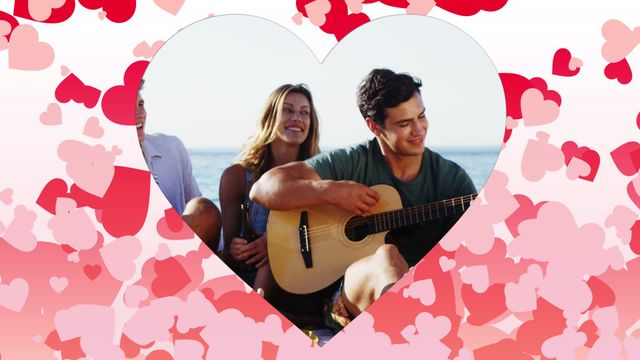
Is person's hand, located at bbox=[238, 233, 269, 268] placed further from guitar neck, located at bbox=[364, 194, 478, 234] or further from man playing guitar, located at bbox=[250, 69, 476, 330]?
guitar neck, located at bbox=[364, 194, 478, 234]

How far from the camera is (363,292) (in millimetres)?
4305

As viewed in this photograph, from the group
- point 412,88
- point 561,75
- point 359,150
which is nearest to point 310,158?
point 359,150

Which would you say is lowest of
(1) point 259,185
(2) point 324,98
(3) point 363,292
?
(3) point 363,292

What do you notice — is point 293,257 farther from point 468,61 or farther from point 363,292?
point 468,61

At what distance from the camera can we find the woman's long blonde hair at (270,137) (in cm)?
425

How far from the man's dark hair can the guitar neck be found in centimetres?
38

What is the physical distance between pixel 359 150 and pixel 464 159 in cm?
37

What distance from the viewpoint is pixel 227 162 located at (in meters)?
4.33

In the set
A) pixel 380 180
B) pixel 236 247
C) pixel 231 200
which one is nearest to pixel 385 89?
pixel 380 180

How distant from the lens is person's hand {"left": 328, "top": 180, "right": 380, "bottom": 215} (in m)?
4.30

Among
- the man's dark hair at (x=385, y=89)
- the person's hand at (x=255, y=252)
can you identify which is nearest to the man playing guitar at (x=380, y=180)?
the man's dark hair at (x=385, y=89)

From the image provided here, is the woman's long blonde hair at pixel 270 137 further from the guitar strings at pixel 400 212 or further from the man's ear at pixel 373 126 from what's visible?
the guitar strings at pixel 400 212

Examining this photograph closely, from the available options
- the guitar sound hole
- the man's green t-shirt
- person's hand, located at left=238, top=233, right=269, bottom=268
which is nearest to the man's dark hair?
the man's green t-shirt

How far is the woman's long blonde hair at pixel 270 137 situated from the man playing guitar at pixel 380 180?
0.04m
